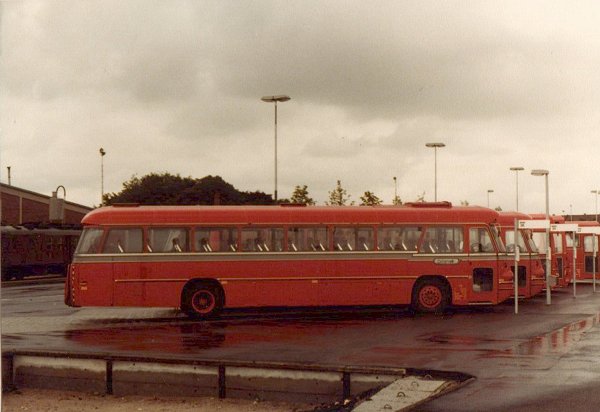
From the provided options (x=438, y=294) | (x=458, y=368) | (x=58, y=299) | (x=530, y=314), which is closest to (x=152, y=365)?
(x=458, y=368)

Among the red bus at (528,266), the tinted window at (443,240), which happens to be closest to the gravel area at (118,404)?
the tinted window at (443,240)

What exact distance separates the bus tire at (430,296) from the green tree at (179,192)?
66.7 m

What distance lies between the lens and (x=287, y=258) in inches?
880

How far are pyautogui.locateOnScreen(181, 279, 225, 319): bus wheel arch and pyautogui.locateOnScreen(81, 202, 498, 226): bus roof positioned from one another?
158cm

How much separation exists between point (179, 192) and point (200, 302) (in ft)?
239

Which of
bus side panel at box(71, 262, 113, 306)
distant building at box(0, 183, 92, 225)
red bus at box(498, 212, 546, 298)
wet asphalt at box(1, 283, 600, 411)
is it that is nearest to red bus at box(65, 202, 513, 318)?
bus side panel at box(71, 262, 113, 306)

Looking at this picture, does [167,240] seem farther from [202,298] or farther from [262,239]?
[262,239]

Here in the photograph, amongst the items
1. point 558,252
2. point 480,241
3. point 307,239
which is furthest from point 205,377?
point 558,252

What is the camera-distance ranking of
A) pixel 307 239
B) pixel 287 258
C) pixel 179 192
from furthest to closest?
pixel 179 192, pixel 307 239, pixel 287 258

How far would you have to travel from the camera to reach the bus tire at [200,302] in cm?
2189

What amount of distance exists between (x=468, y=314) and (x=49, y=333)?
10.7 meters

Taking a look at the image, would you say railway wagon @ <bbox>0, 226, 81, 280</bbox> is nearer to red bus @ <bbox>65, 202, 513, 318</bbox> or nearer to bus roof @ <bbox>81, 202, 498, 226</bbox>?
bus roof @ <bbox>81, 202, 498, 226</bbox>

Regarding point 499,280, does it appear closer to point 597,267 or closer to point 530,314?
point 530,314

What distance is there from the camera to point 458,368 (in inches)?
497
